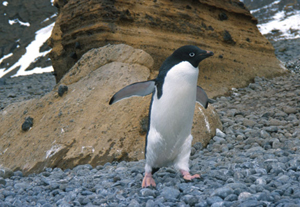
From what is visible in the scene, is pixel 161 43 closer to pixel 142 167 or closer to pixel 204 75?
pixel 204 75

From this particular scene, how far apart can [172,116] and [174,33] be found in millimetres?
5045

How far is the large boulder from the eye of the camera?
4098mm

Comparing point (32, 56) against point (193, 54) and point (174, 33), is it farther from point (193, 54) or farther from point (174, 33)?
point (193, 54)

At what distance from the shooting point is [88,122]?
14.5 ft

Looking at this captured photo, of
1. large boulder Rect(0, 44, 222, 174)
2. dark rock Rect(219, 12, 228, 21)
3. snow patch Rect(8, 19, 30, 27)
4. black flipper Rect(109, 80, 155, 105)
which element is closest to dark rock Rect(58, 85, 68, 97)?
large boulder Rect(0, 44, 222, 174)

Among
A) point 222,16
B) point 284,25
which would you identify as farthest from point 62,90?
point 284,25

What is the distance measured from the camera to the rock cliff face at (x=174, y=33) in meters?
6.96

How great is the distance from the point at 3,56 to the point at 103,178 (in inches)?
1065

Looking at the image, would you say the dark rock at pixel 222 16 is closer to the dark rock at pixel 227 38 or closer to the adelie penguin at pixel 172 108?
the dark rock at pixel 227 38

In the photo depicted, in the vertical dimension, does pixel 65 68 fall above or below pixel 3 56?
above

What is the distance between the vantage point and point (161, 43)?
284 inches

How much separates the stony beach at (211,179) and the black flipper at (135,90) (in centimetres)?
86

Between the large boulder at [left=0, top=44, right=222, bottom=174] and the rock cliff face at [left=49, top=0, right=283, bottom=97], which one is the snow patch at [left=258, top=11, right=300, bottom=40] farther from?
the large boulder at [left=0, top=44, right=222, bottom=174]

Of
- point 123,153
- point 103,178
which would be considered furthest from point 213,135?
point 103,178
